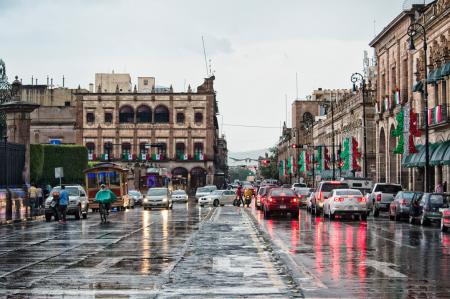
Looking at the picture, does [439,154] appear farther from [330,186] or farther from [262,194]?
[262,194]

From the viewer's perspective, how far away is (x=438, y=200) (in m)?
35.1

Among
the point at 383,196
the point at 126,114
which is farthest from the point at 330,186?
the point at 126,114

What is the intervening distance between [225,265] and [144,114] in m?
113

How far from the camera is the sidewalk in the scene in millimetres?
12531

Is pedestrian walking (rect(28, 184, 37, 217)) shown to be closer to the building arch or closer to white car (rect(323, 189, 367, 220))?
white car (rect(323, 189, 367, 220))

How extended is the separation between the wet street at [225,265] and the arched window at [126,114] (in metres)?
101

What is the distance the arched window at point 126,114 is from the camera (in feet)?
423

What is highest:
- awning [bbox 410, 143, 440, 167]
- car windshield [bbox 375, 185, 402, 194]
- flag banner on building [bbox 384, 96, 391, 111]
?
flag banner on building [bbox 384, 96, 391, 111]

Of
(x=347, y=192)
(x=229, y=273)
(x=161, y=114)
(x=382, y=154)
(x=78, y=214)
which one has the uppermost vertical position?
Result: (x=161, y=114)

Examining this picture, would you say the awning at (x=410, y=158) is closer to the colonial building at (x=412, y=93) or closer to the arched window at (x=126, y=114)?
the colonial building at (x=412, y=93)

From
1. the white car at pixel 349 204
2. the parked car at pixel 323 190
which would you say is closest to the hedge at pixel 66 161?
the parked car at pixel 323 190

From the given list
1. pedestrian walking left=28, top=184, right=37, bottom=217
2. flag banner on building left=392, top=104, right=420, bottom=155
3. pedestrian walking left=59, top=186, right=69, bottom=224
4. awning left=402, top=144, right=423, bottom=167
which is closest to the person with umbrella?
pedestrian walking left=59, top=186, right=69, bottom=224

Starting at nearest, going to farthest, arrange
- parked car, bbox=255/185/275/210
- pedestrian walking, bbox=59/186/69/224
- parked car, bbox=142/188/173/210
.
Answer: pedestrian walking, bbox=59/186/69/224
parked car, bbox=255/185/275/210
parked car, bbox=142/188/173/210

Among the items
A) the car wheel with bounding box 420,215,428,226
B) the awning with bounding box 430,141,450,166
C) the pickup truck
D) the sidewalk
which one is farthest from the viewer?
the awning with bounding box 430,141,450,166
